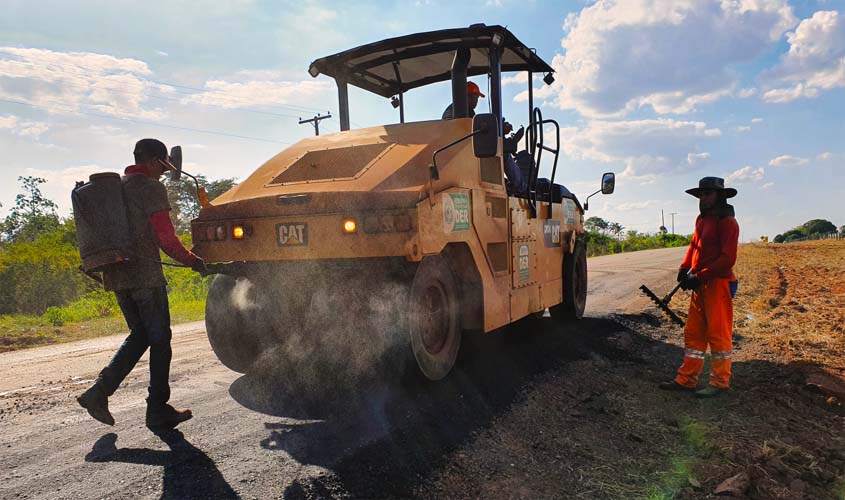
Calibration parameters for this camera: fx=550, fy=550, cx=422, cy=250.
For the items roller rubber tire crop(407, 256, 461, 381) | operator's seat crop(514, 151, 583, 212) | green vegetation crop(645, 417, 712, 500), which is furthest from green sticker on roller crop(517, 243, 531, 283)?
green vegetation crop(645, 417, 712, 500)

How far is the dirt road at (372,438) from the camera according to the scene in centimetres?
267

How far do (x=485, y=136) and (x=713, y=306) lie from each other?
234 cm

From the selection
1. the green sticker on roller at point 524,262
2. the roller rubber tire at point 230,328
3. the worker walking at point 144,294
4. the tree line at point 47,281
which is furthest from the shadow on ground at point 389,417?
the tree line at point 47,281

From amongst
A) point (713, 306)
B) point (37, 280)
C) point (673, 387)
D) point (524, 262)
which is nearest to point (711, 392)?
point (673, 387)

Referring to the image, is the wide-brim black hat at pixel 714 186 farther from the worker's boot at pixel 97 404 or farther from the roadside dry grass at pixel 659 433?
the worker's boot at pixel 97 404

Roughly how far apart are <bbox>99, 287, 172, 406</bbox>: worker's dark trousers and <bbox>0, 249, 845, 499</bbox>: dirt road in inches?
11.3

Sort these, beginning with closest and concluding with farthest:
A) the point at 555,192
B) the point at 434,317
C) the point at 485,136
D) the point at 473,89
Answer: the point at 485,136 → the point at 434,317 → the point at 473,89 → the point at 555,192

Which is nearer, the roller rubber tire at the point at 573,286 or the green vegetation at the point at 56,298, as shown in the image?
the roller rubber tire at the point at 573,286

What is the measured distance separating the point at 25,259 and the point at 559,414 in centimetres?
1361

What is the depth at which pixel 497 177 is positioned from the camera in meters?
4.76

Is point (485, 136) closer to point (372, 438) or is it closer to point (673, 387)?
point (372, 438)

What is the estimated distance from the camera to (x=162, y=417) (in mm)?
3449

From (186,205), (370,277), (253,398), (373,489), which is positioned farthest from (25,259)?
(186,205)

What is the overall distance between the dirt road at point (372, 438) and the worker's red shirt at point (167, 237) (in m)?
1.07
